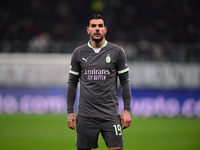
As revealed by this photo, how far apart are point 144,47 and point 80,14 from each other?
19.7 ft

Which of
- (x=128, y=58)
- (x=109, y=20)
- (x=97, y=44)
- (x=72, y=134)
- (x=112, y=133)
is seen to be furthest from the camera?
(x=109, y=20)

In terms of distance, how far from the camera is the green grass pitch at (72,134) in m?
8.71

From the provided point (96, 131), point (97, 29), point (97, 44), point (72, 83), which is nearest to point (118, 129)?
point (96, 131)

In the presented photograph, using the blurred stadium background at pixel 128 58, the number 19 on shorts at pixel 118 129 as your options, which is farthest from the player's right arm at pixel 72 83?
the blurred stadium background at pixel 128 58

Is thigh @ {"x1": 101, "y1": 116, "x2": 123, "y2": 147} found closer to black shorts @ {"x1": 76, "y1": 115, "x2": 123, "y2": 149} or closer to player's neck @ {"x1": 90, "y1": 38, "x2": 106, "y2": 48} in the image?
black shorts @ {"x1": 76, "y1": 115, "x2": 123, "y2": 149}

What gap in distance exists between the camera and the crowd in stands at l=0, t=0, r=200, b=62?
19.3 meters

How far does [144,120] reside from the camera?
14.1 m

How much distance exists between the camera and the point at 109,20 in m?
20.4

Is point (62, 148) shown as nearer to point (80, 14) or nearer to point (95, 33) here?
point (95, 33)

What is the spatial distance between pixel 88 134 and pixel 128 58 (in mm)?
11072

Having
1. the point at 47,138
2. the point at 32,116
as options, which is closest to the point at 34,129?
the point at 47,138

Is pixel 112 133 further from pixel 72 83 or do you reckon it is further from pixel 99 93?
pixel 72 83

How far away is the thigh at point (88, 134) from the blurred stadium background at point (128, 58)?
15.2 ft

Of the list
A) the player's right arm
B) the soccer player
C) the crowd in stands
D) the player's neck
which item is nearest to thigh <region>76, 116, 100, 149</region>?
the soccer player
